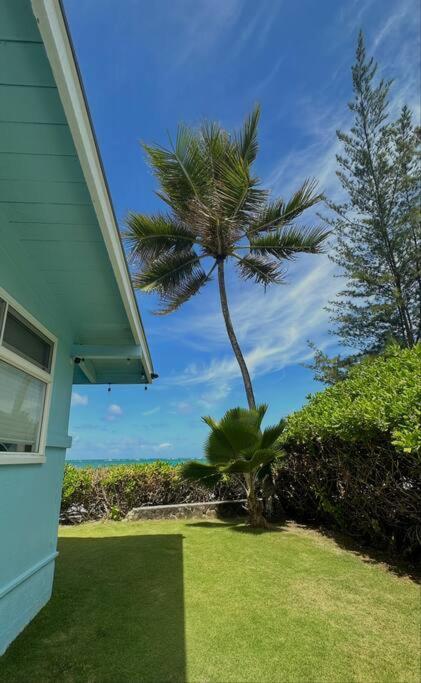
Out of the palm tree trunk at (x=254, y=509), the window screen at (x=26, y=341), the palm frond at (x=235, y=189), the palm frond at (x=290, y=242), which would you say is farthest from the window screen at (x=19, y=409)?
the palm frond at (x=290, y=242)

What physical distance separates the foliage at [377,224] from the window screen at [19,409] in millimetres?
12499

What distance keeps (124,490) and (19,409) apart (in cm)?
600

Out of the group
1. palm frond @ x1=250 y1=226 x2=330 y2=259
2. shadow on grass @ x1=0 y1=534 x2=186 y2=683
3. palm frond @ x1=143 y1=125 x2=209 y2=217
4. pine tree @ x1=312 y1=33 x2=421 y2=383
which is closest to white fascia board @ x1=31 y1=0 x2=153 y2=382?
shadow on grass @ x1=0 y1=534 x2=186 y2=683

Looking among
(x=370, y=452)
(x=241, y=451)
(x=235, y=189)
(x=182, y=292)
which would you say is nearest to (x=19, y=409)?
(x=370, y=452)

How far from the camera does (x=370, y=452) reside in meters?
4.61

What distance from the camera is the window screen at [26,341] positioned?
292 cm

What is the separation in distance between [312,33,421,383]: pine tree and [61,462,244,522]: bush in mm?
7716

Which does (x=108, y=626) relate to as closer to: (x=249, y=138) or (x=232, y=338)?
(x=232, y=338)

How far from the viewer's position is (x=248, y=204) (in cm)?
1015

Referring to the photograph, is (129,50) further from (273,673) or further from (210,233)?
(273,673)

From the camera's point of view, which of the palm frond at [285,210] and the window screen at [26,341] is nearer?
the window screen at [26,341]

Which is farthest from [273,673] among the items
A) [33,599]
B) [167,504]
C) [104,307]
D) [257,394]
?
[257,394]

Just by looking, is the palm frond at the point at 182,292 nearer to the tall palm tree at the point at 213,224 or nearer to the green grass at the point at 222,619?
the tall palm tree at the point at 213,224

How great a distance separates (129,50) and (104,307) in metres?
5.96
